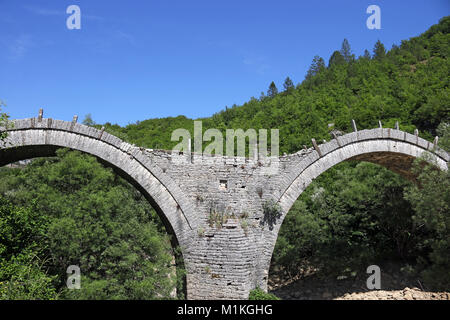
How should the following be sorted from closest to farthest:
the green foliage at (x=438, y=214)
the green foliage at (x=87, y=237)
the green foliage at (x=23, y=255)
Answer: the green foliage at (x=23, y=255) → the green foliage at (x=87, y=237) → the green foliage at (x=438, y=214)

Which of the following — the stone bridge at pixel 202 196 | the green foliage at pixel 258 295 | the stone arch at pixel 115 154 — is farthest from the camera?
the green foliage at pixel 258 295

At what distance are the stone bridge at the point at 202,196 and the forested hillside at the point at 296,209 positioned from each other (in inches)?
18.5

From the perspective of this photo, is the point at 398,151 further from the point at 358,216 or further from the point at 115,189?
the point at 115,189

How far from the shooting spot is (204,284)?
27.9ft

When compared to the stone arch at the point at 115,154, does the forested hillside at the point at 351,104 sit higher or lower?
higher

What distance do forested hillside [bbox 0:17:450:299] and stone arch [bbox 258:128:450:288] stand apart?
994 millimetres

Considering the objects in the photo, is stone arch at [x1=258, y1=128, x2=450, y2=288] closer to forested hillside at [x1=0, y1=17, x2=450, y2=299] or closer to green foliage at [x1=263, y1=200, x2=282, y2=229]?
green foliage at [x1=263, y1=200, x2=282, y2=229]

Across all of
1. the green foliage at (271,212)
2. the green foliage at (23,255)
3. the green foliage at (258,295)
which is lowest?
the green foliage at (258,295)

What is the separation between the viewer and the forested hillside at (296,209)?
6.93 metres

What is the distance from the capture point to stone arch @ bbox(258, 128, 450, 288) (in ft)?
32.4

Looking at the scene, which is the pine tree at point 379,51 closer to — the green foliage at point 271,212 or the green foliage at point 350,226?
the green foliage at point 350,226

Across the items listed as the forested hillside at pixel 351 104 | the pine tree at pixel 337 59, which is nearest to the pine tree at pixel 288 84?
the forested hillside at pixel 351 104

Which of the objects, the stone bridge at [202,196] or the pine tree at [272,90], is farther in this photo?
the pine tree at [272,90]

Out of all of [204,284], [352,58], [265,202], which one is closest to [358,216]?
[265,202]
